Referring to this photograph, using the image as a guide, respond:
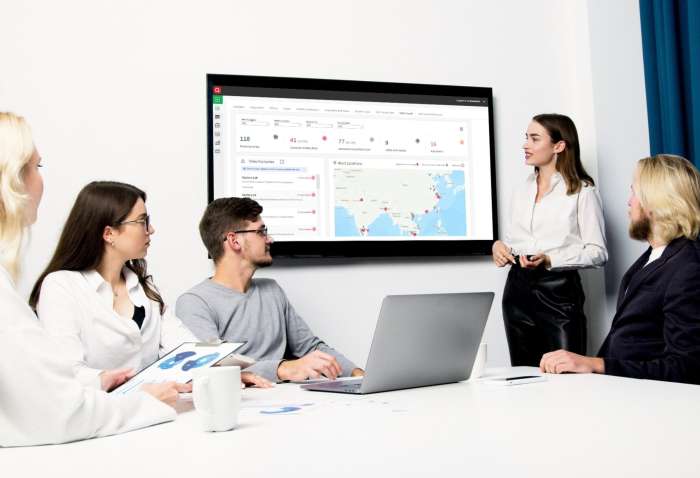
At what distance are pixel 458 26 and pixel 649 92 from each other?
95 centimetres

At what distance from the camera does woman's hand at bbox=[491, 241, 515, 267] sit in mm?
3126

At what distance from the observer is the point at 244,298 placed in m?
2.63

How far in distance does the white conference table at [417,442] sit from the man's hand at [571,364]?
41 cm

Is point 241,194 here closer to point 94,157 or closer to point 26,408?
point 94,157

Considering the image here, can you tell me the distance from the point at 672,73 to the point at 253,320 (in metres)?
2.06

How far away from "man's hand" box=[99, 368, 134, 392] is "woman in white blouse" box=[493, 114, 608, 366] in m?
1.87

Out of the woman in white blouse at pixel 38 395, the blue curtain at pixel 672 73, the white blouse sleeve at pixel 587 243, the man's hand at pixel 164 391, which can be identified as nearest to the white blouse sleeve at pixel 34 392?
the woman in white blouse at pixel 38 395

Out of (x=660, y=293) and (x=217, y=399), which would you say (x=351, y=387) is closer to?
(x=217, y=399)

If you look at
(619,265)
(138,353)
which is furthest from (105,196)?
(619,265)

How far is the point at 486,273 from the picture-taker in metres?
3.47

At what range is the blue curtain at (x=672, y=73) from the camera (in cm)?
296

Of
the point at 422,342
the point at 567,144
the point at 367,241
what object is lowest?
the point at 422,342

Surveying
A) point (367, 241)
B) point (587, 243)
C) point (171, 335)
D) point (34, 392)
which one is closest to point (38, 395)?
point (34, 392)

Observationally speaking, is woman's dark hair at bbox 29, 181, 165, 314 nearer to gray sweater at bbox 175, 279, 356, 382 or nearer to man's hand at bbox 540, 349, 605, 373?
gray sweater at bbox 175, 279, 356, 382
